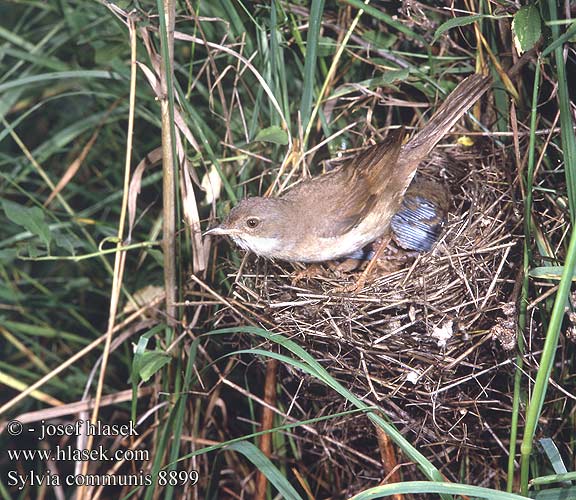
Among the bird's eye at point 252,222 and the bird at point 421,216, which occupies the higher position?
the bird's eye at point 252,222

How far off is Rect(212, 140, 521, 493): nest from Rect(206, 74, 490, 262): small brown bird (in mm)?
149

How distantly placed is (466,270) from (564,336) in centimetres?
41

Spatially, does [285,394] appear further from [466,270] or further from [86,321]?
[86,321]

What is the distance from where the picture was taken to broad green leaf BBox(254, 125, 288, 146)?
10.1ft

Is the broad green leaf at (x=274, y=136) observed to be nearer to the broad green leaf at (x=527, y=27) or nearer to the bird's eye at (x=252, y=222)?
the bird's eye at (x=252, y=222)

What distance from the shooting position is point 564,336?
9.36 ft

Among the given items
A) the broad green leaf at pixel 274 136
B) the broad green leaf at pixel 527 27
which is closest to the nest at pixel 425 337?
the broad green leaf at pixel 274 136

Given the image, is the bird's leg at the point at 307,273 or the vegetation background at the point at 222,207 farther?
the bird's leg at the point at 307,273

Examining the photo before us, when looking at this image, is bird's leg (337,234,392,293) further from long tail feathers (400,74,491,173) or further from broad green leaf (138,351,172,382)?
broad green leaf (138,351,172,382)

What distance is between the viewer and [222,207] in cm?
332

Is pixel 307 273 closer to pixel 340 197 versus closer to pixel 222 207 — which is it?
pixel 340 197

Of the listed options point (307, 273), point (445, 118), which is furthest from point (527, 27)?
point (307, 273)

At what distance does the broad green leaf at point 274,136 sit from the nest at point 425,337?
52 centimetres

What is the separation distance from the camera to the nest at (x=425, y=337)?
2.74 metres
